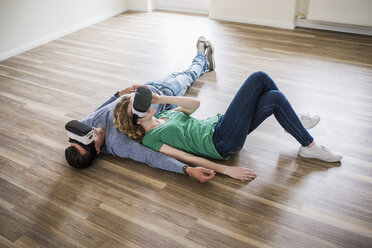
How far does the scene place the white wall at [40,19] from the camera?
381cm

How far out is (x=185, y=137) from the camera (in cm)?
196

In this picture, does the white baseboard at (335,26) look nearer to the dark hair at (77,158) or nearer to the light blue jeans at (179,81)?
the light blue jeans at (179,81)

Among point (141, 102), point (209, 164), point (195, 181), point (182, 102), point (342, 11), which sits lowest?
point (195, 181)

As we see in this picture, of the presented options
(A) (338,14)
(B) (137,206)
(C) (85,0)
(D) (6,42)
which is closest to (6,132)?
(B) (137,206)

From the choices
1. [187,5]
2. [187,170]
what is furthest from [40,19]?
[187,170]

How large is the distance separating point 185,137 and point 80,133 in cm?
62

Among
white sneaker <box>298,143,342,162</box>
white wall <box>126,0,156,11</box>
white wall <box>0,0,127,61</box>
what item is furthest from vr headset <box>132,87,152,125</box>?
white wall <box>126,0,156,11</box>

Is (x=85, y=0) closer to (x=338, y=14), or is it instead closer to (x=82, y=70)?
(x=82, y=70)

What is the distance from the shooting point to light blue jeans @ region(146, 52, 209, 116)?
2522 millimetres

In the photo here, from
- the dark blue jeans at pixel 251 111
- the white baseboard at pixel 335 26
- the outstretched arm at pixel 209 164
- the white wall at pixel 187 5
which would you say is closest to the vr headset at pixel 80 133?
the outstretched arm at pixel 209 164

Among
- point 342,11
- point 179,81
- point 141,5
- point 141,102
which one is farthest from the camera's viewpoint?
point 141,5

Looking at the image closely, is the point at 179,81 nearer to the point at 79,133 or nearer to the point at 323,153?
the point at 79,133

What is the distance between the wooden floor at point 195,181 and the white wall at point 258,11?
2.37ft

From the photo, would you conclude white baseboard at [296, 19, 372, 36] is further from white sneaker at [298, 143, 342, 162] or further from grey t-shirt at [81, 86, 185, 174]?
grey t-shirt at [81, 86, 185, 174]
